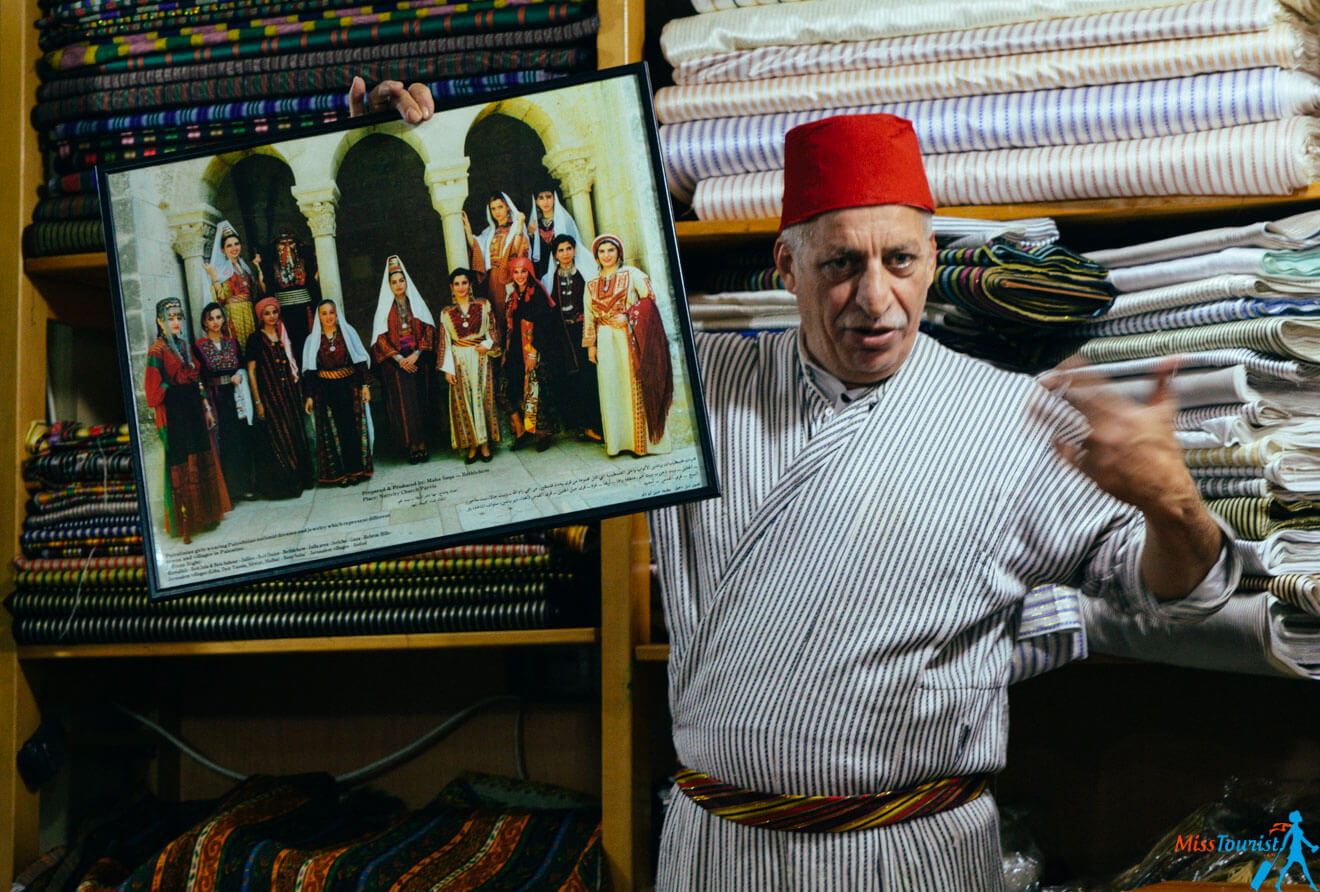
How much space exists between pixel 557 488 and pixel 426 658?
965 millimetres

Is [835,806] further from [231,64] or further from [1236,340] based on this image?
[231,64]

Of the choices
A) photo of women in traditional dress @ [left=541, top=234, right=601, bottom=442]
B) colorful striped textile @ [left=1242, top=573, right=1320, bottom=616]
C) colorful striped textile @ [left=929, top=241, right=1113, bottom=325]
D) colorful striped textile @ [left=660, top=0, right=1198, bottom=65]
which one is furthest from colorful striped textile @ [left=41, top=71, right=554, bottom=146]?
colorful striped textile @ [left=1242, top=573, right=1320, bottom=616]

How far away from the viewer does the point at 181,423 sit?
125cm

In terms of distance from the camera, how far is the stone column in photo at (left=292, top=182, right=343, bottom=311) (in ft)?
4.06

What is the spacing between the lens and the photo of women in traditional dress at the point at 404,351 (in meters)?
1.22

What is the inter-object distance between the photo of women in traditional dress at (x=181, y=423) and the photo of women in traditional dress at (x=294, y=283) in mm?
113

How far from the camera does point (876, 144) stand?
128 cm

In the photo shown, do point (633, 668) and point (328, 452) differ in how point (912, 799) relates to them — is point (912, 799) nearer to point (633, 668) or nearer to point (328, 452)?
point (633, 668)

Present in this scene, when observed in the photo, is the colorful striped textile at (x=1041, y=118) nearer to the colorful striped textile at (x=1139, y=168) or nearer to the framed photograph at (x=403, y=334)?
the colorful striped textile at (x=1139, y=168)

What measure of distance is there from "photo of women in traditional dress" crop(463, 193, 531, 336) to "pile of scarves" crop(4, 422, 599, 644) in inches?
18.3

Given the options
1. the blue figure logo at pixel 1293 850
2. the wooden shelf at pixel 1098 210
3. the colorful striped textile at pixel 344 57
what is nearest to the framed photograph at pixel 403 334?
the wooden shelf at pixel 1098 210

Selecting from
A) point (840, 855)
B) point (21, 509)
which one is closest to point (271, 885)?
point (21, 509)

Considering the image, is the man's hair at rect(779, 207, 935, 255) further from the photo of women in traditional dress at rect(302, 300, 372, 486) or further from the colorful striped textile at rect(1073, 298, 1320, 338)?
the photo of women in traditional dress at rect(302, 300, 372, 486)

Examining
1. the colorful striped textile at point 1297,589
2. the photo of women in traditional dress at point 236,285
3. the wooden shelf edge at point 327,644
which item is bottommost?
the wooden shelf edge at point 327,644
